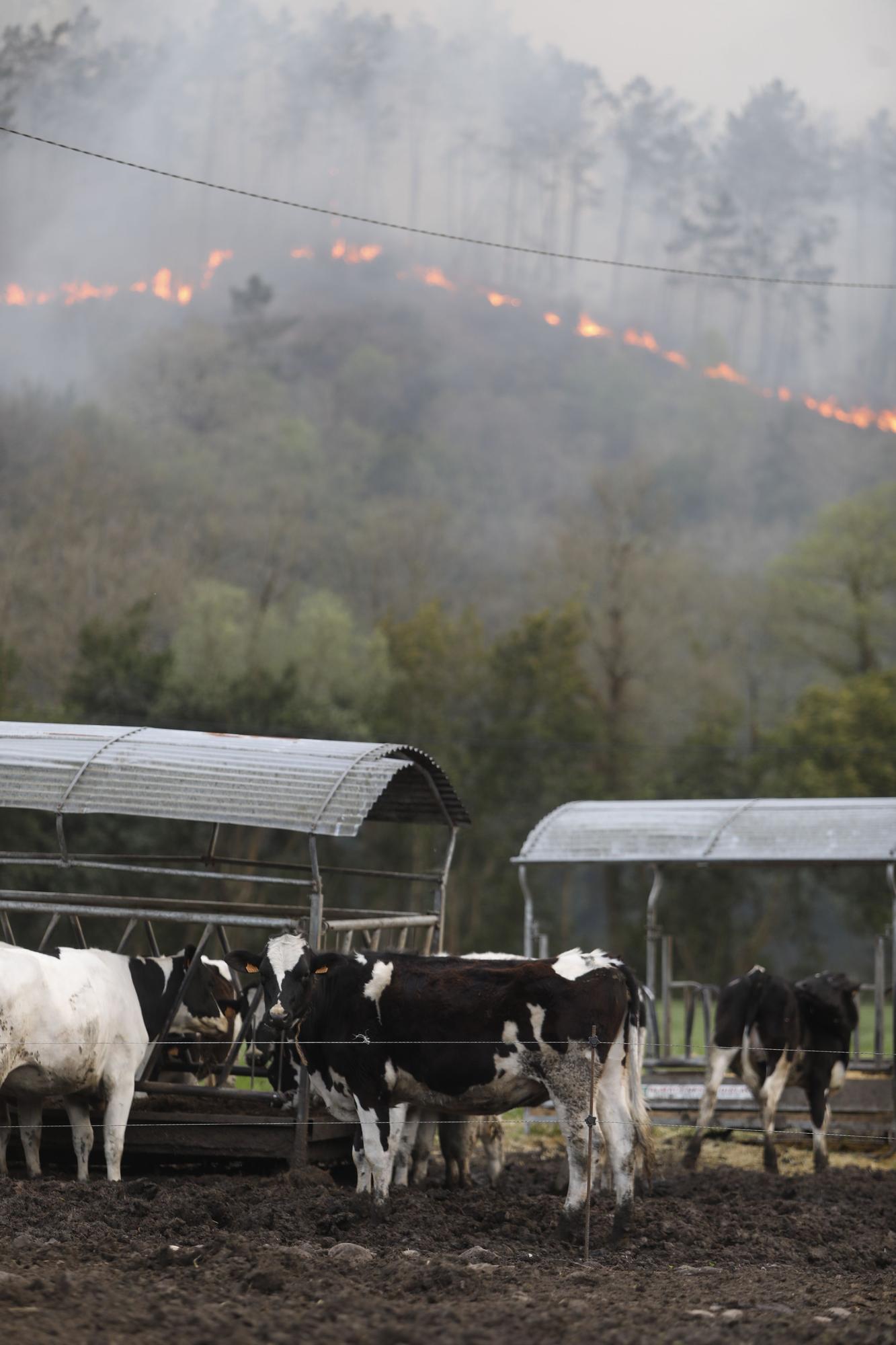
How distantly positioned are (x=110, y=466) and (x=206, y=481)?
4890mm

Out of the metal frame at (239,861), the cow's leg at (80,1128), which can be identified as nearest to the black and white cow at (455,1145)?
the metal frame at (239,861)

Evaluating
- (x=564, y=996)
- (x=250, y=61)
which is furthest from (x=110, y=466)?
(x=564, y=996)

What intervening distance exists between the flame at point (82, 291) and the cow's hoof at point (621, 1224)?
6708cm

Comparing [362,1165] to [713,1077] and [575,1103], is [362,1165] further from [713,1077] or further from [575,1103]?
[713,1077]

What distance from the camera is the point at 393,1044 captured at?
10836 mm

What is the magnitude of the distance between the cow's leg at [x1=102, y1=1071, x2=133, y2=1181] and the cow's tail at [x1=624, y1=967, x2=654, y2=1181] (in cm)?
383

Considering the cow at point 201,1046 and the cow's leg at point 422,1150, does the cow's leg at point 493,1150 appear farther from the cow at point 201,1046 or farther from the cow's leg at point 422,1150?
the cow at point 201,1046

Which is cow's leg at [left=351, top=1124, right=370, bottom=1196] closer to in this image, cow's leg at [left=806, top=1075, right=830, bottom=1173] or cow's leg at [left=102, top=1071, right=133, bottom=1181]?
cow's leg at [left=102, top=1071, right=133, bottom=1181]

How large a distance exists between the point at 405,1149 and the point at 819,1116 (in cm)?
523

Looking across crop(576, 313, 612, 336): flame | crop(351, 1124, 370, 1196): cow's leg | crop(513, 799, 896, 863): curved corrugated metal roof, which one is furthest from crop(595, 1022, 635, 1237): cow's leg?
crop(576, 313, 612, 336): flame

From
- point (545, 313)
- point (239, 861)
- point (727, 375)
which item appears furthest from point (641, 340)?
point (239, 861)

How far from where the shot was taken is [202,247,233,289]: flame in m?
79.7

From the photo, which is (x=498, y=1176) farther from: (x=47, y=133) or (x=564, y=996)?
(x=47, y=133)

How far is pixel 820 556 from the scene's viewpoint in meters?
52.6
